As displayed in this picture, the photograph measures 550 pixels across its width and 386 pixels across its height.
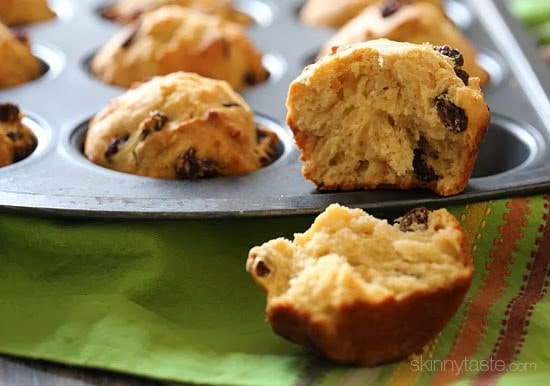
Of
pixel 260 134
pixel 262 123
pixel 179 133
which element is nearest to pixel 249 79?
pixel 262 123

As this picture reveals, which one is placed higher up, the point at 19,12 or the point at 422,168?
the point at 422,168

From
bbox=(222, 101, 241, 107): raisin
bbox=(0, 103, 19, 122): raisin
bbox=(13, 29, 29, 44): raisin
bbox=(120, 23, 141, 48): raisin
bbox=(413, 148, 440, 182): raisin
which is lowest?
bbox=(13, 29, 29, 44): raisin

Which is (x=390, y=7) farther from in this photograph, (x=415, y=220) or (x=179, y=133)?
(x=415, y=220)

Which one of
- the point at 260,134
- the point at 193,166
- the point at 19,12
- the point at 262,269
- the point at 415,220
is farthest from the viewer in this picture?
the point at 19,12

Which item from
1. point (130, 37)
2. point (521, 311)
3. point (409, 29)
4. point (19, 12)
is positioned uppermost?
point (409, 29)

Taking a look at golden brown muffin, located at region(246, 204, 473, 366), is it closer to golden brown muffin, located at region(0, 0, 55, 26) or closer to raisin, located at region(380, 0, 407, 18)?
raisin, located at region(380, 0, 407, 18)

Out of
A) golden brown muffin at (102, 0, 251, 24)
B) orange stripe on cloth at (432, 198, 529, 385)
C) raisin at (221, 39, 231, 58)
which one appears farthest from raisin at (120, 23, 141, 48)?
orange stripe on cloth at (432, 198, 529, 385)

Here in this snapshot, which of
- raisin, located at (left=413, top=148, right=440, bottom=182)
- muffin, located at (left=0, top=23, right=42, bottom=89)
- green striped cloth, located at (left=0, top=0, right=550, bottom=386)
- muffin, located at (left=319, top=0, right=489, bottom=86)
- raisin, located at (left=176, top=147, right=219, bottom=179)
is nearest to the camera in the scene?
green striped cloth, located at (left=0, top=0, right=550, bottom=386)

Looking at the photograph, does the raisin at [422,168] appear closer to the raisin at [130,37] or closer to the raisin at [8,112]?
the raisin at [8,112]
